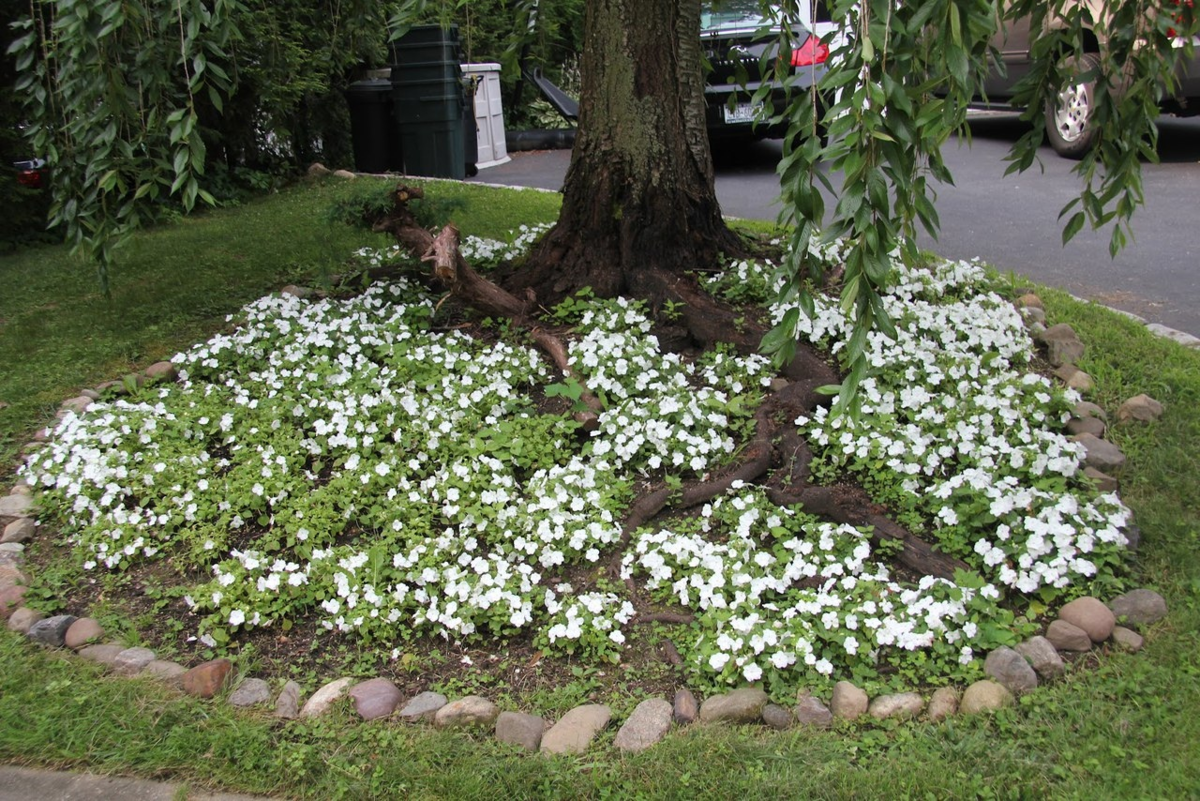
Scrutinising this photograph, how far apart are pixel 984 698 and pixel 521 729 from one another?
1.36 m

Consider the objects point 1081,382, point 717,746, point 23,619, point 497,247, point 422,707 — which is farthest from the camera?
point 497,247

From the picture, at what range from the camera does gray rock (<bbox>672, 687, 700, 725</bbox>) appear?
2891 mm

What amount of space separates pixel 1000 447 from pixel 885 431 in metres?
0.44

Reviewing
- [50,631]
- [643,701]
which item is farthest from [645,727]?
[50,631]

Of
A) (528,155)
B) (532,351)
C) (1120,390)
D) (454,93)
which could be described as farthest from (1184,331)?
(528,155)

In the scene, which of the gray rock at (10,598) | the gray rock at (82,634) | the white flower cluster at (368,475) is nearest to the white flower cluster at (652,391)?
the white flower cluster at (368,475)

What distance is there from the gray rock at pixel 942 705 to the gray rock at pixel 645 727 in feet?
2.50

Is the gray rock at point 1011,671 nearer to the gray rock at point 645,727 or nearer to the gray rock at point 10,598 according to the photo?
the gray rock at point 645,727

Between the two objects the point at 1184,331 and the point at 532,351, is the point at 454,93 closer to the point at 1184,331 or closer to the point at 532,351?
the point at 532,351

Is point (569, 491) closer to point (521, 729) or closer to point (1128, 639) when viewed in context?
point (521, 729)

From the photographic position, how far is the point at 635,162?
5137 mm

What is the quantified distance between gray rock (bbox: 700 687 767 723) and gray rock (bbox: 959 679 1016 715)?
59 centimetres

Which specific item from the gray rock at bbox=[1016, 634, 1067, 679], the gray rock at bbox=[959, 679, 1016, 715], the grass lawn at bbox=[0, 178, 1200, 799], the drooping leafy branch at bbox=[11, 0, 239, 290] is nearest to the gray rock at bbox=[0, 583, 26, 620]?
the grass lawn at bbox=[0, 178, 1200, 799]

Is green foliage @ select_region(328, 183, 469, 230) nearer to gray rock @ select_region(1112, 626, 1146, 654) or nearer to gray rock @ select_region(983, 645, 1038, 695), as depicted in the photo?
gray rock @ select_region(983, 645, 1038, 695)
